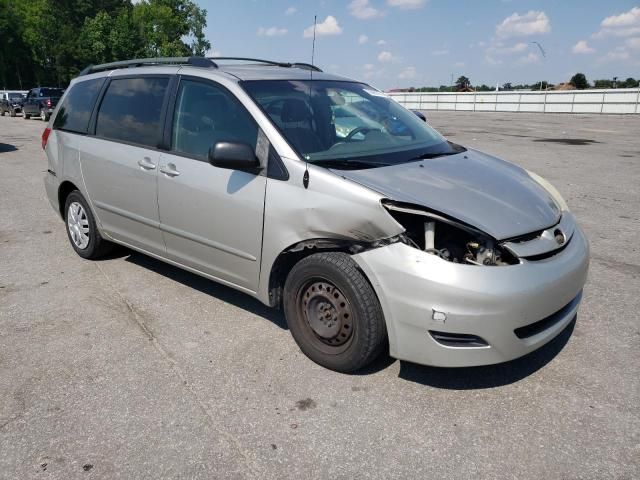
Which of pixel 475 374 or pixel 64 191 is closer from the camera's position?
pixel 475 374

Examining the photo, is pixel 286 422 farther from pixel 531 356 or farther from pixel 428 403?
pixel 531 356

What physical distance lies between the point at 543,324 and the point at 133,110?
3.45 meters

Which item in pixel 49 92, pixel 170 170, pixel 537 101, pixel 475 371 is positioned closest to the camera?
pixel 475 371

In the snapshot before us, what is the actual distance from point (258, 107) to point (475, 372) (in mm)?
2135

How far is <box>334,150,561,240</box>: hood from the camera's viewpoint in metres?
2.79

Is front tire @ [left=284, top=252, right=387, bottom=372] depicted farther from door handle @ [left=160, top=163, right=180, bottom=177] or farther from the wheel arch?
the wheel arch

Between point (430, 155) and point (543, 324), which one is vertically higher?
point (430, 155)

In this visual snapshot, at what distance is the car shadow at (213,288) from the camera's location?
12.9ft

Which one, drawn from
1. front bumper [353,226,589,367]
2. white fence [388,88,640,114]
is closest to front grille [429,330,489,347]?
front bumper [353,226,589,367]

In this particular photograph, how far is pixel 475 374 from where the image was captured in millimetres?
3098

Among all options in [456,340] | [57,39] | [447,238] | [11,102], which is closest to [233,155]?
[447,238]

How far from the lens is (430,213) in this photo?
2.72m

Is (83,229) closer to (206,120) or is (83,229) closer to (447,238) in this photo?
(206,120)

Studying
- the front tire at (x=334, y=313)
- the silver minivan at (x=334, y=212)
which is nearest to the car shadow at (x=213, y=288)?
the silver minivan at (x=334, y=212)
